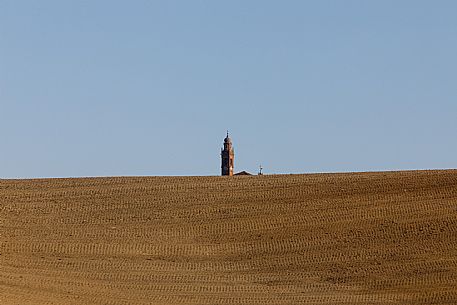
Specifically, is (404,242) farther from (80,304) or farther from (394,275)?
(80,304)

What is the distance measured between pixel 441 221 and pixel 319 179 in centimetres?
1076

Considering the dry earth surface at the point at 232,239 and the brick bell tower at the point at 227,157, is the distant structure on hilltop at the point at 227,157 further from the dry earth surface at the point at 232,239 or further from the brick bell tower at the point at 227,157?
the dry earth surface at the point at 232,239

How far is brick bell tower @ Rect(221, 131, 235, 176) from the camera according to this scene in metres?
97.7

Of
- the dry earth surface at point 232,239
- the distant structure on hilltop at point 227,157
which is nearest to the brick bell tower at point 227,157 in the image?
the distant structure on hilltop at point 227,157

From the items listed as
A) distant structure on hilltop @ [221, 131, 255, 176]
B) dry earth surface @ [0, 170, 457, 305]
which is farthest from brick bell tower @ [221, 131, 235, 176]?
dry earth surface @ [0, 170, 457, 305]

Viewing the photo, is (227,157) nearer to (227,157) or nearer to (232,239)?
(227,157)

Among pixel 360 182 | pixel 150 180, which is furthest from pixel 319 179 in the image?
pixel 150 180

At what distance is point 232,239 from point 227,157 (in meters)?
46.6

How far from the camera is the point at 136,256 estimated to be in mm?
49000

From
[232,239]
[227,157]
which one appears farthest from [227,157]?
[232,239]

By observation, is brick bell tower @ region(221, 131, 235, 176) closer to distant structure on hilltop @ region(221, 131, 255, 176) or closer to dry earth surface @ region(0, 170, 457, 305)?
distant structure on hilltop @ region(221, 131, 255, 176)

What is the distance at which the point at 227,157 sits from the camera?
98688 mm

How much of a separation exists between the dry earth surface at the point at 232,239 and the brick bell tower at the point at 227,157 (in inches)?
1247

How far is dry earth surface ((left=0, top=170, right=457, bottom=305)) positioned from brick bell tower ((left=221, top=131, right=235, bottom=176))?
31.7 meters
